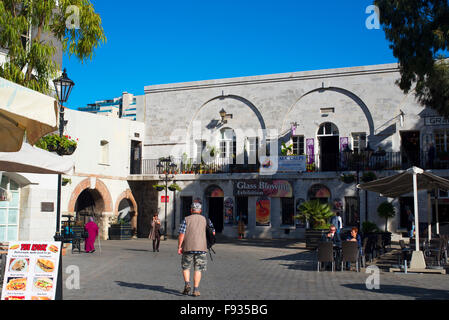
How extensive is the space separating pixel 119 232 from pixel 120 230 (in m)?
0.14

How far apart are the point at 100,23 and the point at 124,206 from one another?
860 inches

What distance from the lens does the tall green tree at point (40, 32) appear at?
33.3ft

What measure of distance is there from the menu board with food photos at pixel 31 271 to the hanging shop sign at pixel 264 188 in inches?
855

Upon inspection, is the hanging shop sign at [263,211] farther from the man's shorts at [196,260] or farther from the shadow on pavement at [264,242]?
the man's shorts at [196,260]

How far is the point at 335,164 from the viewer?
89.7 feet

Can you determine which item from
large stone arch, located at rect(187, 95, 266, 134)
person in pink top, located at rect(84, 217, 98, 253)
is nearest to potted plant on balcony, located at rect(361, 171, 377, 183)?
large stone arch, located at rect(187, 95, 266, 134)

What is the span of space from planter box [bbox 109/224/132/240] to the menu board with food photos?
21469 millimetres

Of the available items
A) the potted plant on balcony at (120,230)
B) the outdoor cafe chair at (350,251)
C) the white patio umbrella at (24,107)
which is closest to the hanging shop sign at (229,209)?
the potted plant on balcony at (120,230)

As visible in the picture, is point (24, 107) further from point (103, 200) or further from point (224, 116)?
point (224, 116)

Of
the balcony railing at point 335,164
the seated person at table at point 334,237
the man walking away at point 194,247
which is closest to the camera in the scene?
the man walking away at point 194,247

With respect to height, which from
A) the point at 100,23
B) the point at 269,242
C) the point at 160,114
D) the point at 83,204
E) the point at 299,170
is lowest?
the point at 269,242
